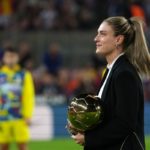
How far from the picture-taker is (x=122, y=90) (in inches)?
202

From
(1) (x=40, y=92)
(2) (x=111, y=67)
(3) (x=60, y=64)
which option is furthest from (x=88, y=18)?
(2) (x=111, y=67)

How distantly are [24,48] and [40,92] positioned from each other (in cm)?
140

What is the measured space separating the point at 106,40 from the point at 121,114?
0.60 meters

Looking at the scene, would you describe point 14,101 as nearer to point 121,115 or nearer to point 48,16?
point 121,115

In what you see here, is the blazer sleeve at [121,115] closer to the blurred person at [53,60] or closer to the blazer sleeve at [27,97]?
the blazer sleeve at [27,97]

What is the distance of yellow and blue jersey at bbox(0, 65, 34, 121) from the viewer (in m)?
11.1

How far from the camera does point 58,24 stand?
20719 mm

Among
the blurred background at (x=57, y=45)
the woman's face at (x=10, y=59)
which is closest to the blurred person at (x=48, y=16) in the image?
the blurred background at (x=57, y=45)

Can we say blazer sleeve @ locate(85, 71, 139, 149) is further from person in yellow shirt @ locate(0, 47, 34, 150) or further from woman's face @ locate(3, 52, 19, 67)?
woman's face @ locate(3, 52, 19, 67)

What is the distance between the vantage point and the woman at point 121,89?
5148mm

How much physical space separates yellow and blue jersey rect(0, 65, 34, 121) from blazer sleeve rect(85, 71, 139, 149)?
5.93 metres

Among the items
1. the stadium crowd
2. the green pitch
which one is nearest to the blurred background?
the stadium crowd

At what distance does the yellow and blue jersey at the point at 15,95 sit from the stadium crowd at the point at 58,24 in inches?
256

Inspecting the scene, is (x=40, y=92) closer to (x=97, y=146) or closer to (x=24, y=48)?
(x=24, y=48)
